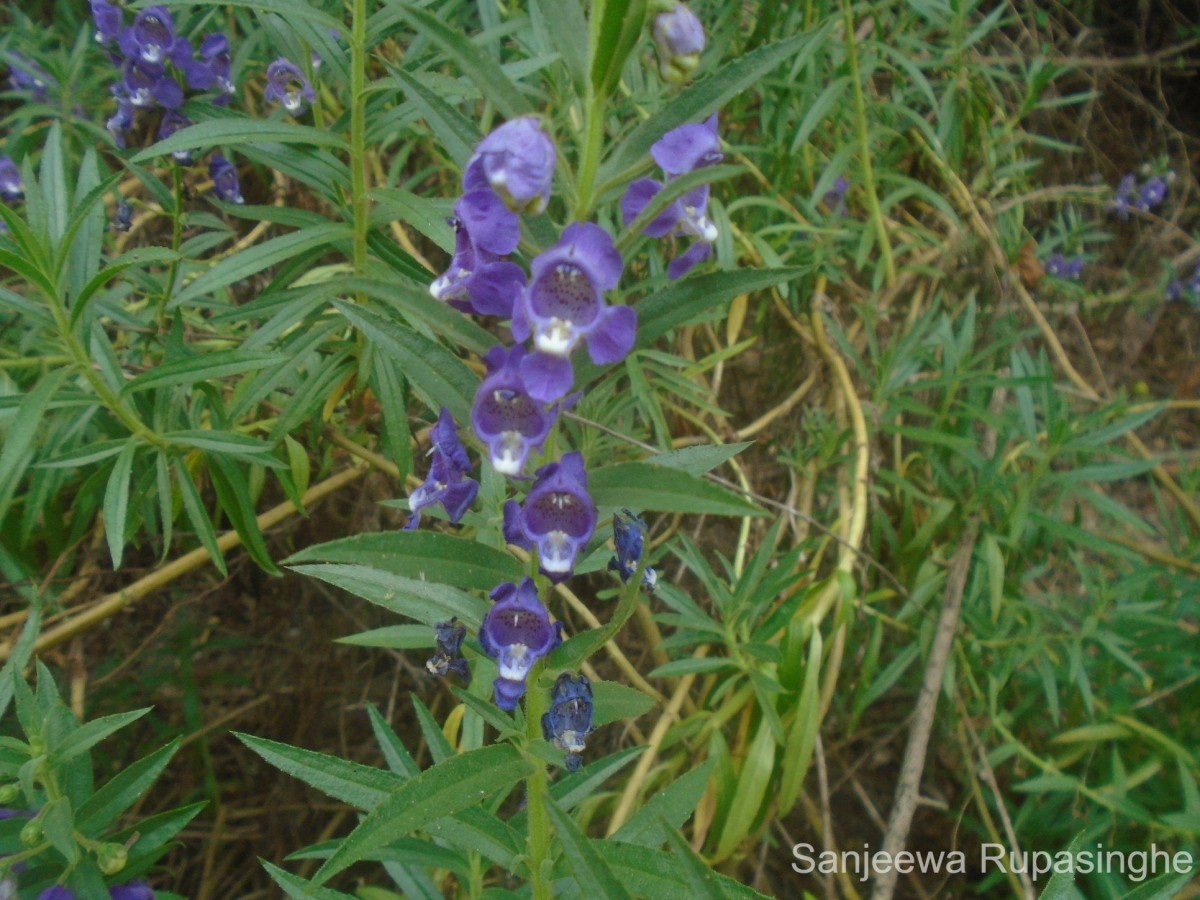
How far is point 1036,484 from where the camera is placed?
3.00 metres

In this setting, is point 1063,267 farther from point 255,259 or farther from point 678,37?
point 678,37

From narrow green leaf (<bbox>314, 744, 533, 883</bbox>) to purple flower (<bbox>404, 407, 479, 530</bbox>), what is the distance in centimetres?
34

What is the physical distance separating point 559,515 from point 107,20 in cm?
199

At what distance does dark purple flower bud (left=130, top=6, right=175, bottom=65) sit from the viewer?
87.4 inches

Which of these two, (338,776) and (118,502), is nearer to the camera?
(338,776)

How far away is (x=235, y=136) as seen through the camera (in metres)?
1.82

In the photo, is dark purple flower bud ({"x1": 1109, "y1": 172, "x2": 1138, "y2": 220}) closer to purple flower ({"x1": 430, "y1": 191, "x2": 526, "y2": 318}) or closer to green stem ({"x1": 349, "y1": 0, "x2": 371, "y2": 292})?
green stem ({"x1": 349, "y1": 0, "x2": 371, "y2": 292})

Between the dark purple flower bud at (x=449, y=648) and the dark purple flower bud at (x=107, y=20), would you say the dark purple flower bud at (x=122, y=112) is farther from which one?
the dark purple flower bud at (x=449, y=648)

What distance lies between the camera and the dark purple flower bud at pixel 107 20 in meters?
2.24

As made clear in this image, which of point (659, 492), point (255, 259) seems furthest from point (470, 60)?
point (255, 259)

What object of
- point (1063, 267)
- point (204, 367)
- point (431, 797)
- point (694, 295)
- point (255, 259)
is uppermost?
point (694, 295)

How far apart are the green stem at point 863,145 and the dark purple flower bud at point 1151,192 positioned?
8.70 feet

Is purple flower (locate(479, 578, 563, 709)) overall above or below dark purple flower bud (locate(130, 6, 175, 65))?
below

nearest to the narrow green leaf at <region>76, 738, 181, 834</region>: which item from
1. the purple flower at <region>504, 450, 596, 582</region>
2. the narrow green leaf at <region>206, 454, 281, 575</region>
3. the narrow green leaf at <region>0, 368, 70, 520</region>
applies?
the narrow green leaf at <region>206, 454, 281, 575</region>
